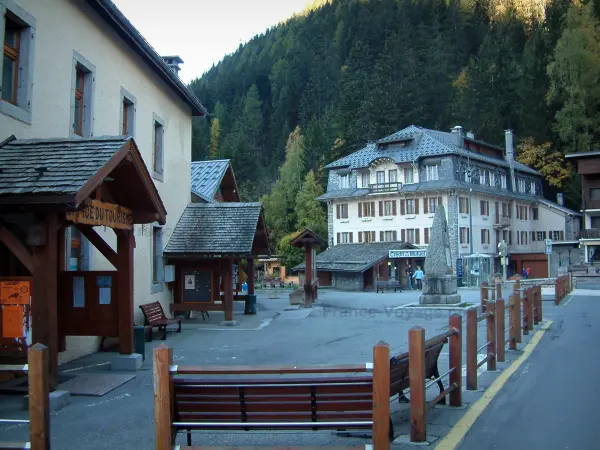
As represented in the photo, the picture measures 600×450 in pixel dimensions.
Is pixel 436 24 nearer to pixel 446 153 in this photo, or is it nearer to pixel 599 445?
pixel 446 153

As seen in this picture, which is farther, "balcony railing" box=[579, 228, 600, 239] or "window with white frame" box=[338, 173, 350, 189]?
"window with white frame" box=[338, 173, 350, 189]

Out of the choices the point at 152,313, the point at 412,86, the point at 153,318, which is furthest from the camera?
the point at 412,86

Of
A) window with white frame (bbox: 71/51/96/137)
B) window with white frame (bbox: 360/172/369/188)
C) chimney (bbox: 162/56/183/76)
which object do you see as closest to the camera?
window with white frame (bbox: 71/51/96/137)

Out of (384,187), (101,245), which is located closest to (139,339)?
(101,245)

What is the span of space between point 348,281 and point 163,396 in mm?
43916

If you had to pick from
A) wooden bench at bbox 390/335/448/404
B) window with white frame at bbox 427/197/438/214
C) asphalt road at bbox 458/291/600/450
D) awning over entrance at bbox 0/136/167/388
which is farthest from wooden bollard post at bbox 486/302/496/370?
window with white frame at bbox 427/197/438/214

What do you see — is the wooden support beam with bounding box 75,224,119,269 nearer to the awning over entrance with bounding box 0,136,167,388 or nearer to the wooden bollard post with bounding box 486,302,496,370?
the awning over entrance with bounding box 0,136,167,388

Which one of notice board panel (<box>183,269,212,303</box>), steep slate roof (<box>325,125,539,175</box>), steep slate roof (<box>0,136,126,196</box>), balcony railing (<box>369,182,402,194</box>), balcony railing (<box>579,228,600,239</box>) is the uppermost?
steep slate roof (<box>325,125,539,175</box>)

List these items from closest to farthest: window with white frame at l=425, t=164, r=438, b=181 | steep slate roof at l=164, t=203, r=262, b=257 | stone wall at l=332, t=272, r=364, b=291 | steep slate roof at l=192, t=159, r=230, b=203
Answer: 1. steep slate roof at l=164, t=203, r=262, b=257
2. steep slate roof at l=192, t=159, r=230, b=203
3. stone wall at l=332, t=272, r=364, b=291
4. window with white frame at l=425, t=164, r=438, b=181

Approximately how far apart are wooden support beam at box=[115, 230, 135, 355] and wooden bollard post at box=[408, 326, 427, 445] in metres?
6.35

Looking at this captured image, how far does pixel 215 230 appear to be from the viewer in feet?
63.5

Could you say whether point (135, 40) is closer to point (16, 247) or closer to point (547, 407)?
point (16, 247)

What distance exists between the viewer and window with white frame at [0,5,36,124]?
10336mm

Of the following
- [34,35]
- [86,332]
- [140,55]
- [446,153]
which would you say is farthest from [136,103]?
[446,153]
